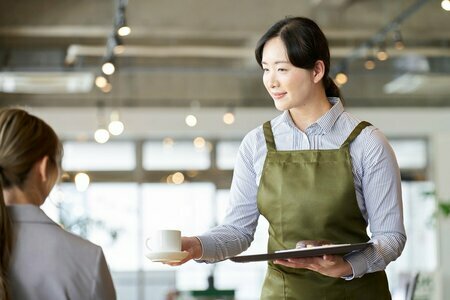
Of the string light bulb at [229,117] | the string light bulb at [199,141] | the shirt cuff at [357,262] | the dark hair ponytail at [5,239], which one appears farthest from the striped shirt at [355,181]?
the string light bulb at [199,141]

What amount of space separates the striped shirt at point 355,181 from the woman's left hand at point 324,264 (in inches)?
1.9

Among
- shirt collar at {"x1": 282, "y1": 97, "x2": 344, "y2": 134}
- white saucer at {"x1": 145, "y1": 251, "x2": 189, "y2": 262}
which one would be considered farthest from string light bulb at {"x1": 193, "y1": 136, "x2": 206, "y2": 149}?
white saucer at {"x1": 145, "y1": 251, "x2": 189, "y2": 262}

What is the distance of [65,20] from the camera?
40.0ft

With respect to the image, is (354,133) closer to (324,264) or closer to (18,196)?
(324,264)

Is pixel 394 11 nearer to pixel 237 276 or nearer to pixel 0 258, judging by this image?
pixel 237 276

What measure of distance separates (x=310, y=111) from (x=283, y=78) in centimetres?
16

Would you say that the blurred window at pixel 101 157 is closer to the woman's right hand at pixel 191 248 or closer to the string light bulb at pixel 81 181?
the string light bulb at pixel 81 181

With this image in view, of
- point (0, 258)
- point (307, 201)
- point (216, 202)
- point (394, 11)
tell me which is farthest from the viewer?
point (216, 202)

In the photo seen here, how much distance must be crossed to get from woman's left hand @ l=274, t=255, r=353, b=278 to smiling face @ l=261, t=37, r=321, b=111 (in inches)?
19.2

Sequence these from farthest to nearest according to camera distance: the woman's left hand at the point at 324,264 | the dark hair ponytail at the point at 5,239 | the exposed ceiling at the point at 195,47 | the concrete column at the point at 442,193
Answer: the concrete column at the point at 442,193 < the exposed ceiling at the point at 195,47 < the woman's left hand at the point at 324,264 < the dark hair ponytail at the point at 5,239

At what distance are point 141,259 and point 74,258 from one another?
503 inches

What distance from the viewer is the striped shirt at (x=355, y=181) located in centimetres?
266

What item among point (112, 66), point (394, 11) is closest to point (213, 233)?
point (112, 66)

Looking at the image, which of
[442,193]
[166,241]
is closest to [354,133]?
[166,241]
